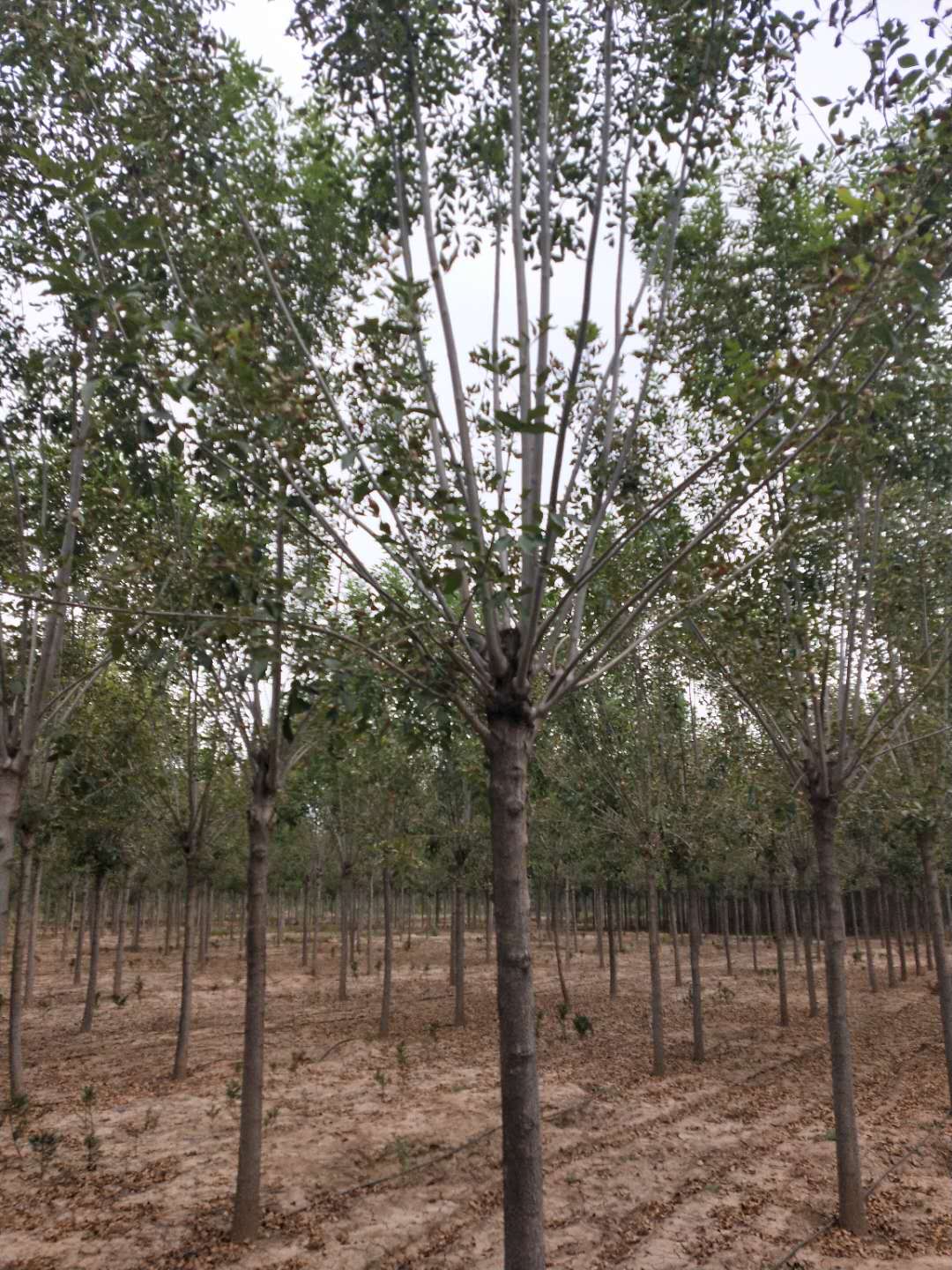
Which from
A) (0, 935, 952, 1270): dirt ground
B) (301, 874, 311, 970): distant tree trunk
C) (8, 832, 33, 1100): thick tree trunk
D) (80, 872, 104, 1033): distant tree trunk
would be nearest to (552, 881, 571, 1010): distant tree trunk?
(0, 935, 952, 1270): dirt ground

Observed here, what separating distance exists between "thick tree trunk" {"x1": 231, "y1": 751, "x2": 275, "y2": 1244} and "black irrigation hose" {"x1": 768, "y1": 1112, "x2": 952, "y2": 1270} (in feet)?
13.8

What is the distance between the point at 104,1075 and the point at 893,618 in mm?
13103

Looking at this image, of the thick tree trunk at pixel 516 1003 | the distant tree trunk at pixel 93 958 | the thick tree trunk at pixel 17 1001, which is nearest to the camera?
the thick tree trunk at pixel 516 1003

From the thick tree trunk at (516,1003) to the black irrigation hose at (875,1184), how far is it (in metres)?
4.22

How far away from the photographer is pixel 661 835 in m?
14.3

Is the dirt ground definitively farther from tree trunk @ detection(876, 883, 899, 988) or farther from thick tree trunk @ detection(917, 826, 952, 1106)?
tree trunk @ detection(876, 883, 899, 988)

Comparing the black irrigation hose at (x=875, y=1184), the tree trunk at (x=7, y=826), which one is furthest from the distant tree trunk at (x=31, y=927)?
the black irrigation hose at (x=875, y=1184)

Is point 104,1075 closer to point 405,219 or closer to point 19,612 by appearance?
point 19,612

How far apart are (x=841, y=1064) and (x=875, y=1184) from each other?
195cm

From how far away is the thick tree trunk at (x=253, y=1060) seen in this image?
7.23m

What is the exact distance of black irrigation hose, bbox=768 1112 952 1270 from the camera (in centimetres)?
692

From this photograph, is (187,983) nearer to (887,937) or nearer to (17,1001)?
(17,1001)

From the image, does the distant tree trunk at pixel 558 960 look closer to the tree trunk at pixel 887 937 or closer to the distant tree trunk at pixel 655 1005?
the distant tree trunk at pixel 655 1005

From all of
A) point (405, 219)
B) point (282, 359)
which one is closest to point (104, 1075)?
point (282, 359)
